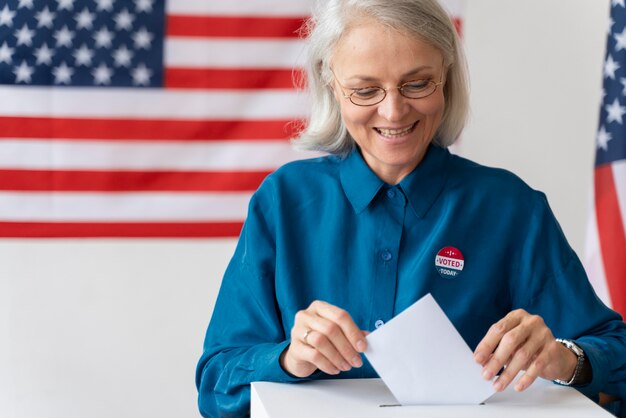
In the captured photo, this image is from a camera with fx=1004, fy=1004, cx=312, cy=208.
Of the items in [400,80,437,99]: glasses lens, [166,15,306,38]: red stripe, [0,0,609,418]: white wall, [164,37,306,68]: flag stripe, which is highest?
[400,80,437,99]: glasses lens

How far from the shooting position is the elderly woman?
170cm

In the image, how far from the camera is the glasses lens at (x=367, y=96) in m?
1.72

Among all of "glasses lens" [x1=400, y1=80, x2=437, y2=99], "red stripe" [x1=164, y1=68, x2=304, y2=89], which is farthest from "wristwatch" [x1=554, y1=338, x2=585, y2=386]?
"red stripe" [x1=164, y1=68, x2=304, y2=89]

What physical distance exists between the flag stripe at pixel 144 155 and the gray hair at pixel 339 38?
1.21m

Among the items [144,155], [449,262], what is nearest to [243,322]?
[449,262]

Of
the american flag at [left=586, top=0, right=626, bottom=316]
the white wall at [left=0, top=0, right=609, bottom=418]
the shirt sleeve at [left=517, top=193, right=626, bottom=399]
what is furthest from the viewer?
the white wall at [left=0, top=0, right=609, bottom=418]

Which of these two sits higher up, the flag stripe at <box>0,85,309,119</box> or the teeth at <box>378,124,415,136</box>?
the teeth at <box>378,124,415,136</box>

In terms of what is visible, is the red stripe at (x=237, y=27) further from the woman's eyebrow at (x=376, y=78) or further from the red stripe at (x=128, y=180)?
the woman's eyebrow at (x=376, y=78)

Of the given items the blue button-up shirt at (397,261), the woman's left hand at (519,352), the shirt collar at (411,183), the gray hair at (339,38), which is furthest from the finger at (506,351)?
the gray hair at (339,38)

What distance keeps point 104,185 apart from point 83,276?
0.99 ft

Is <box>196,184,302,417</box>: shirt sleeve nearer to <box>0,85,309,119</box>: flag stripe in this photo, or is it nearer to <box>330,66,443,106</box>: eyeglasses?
→ <box>330,66,443,106</box>: eyeglasses

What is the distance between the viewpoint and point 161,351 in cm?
327

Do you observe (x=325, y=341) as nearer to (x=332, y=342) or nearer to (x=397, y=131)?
(x=332, y=342)

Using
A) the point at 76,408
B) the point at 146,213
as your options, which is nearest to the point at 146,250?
the point at 146,213
